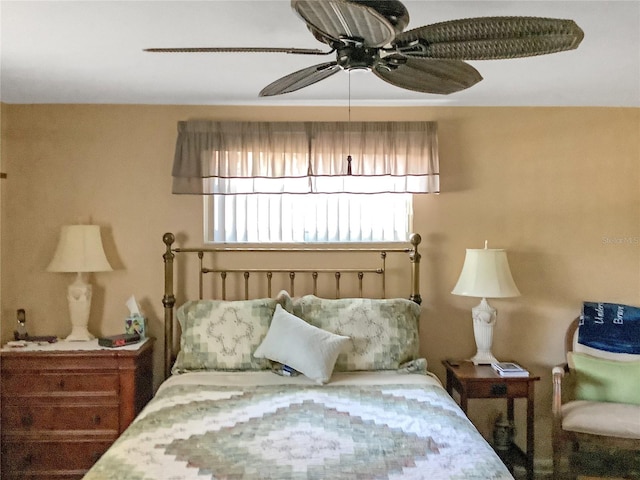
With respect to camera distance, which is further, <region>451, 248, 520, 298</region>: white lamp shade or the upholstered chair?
<region>451, 248, 520, 298</region>: white lamp shade

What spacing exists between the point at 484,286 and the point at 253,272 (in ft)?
4.67

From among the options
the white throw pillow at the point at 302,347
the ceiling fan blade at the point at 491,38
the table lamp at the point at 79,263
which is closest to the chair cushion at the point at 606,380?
the white throw pillow at the point at 302,347

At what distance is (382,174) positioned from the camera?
3.57m

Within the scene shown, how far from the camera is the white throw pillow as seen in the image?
2.96 metres

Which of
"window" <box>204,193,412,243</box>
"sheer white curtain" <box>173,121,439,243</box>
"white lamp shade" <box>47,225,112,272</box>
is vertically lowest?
"white lamp shade" <box>47,225,112,272</box>

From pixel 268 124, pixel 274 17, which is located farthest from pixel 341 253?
pixel 274 17

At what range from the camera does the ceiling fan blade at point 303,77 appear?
72.4 inches

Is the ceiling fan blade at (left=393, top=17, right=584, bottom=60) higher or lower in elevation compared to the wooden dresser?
higher

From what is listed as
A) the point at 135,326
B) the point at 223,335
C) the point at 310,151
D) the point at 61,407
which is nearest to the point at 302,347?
the point at 223,335

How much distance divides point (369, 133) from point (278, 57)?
3.46ft

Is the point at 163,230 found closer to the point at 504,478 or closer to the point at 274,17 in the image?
the point at 274,17

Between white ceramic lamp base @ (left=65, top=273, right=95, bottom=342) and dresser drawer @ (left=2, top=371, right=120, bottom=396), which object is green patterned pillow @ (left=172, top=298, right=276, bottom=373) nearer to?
dresser drawer @ (left=2, top=371, right=120, bottom=396)

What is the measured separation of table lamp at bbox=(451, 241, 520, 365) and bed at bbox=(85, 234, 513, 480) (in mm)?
314

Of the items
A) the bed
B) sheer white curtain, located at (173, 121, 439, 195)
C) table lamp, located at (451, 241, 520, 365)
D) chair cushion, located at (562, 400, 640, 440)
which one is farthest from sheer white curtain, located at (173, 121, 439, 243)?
chair cushion, located at (562, 400, 640, 440)
